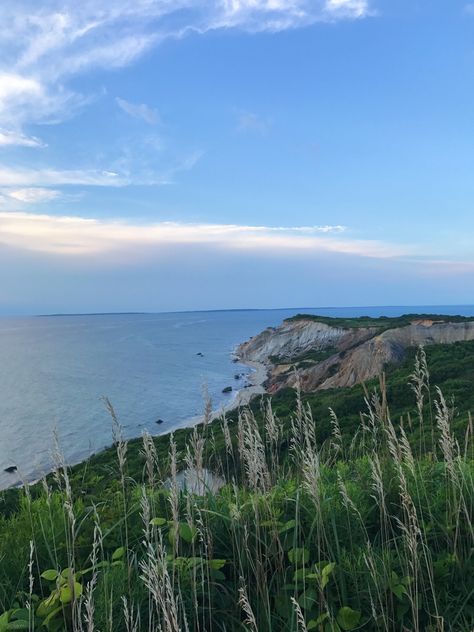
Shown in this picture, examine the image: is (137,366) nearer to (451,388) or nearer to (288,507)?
(451,388)

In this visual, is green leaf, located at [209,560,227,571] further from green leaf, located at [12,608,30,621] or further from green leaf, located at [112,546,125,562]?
green leaf, located at [12,608,30,621]

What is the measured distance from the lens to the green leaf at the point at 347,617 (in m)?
2.89

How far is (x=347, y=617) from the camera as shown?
293 cm

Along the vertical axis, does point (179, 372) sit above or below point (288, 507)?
below

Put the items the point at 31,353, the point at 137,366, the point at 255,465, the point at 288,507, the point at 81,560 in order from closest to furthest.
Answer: the point at 255,465, the point at 81,560, the point at 288,507, the point at 137,366, the point at 31,353

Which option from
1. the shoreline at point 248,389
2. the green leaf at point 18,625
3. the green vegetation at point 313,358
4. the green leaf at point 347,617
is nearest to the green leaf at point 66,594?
the green leaf at point 18,625

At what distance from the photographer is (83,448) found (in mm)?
35844

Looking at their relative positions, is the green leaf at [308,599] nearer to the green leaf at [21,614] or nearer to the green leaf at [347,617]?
the green leaf at [347,617]

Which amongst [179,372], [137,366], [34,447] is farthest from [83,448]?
[137,366]

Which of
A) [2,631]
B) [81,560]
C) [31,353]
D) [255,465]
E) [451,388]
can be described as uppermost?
[255,465]

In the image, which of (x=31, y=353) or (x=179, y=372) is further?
(x=31, y=353)

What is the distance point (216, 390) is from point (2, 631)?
206 ft

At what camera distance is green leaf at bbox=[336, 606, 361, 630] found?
289 centimetres

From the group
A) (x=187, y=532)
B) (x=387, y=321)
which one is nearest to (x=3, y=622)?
(x=187, y=532)
